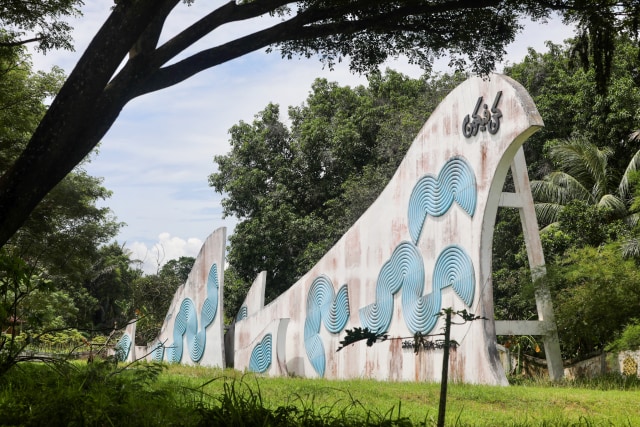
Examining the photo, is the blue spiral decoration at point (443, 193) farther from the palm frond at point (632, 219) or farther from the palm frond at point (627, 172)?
the palm frond at point (627, 172)

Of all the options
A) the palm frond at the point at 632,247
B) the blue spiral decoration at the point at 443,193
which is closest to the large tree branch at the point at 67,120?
the blue spiral decoration at the point at 443,193

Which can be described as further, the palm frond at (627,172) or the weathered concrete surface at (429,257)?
the palm frond at (627,172)

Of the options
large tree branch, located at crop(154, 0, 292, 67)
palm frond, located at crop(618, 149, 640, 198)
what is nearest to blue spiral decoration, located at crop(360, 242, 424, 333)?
large tree branch, located at crop(154, 0, 292, 67)

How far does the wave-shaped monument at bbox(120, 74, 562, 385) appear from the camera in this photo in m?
10.8

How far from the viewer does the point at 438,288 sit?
1158 cm

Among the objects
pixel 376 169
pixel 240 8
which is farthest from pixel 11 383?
pixel 376 169

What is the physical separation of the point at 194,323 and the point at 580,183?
11.5 m

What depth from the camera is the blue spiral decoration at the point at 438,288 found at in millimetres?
10977

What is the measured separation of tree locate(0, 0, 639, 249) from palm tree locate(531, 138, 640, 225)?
510 inches

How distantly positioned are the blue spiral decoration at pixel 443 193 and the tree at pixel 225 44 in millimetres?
4258

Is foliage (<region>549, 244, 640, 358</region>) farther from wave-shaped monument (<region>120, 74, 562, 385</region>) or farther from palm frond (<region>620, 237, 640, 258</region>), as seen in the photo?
palm frond (<region>620, 237, 640, 258</region>)

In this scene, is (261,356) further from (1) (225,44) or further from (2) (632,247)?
(1) (225,44)

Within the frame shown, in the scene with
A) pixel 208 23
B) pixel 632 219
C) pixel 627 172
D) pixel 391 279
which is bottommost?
pixel 391 279

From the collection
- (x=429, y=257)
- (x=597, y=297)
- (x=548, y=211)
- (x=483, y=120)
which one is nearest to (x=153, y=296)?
(x=548, y=211)
